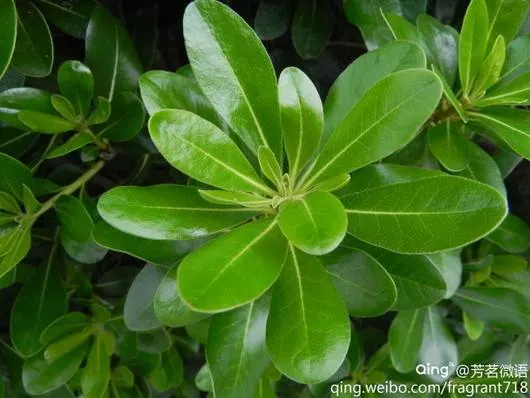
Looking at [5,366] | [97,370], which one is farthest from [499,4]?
[5,366]

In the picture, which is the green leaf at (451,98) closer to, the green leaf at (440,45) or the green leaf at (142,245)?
the green leaf at (440,45)

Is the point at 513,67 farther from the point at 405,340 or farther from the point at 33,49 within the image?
the point at 33,49

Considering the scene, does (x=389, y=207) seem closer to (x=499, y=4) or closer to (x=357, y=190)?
(x=357, y=190)

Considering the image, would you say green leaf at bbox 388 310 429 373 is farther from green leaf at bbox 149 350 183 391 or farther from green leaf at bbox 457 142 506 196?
green leaf at bbox 149 350 183 391

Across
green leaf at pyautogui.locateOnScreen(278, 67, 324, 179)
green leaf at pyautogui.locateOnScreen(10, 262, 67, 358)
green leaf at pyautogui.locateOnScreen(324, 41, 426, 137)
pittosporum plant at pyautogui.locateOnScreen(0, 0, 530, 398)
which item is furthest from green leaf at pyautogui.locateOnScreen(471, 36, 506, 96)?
green leaf at pyautogui.locateOnScreen(10, 262, 67, 358)

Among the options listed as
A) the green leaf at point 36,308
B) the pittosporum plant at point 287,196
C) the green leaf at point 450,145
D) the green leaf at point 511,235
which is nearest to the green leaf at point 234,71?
the pittosporum plant at point 287,196
